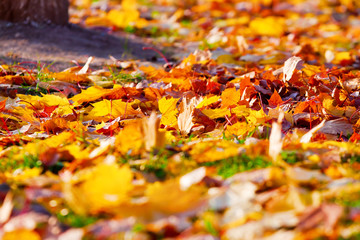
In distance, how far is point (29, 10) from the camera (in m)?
3.68

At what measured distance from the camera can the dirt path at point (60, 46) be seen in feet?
10.3

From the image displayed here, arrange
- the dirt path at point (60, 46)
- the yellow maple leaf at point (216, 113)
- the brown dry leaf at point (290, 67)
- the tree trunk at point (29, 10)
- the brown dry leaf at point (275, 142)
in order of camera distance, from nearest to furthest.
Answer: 1. the brown dry leaf at point (275, 142)
2. the yellow maple leaf at point (216, 113)
3. the brown dry leaf at point (290, 67)
4. the dirt path at point (60, 46)
5. the tree trunk at point (29, 10)

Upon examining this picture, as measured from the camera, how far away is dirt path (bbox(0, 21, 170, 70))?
123 inches

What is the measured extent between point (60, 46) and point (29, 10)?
54 centimetres

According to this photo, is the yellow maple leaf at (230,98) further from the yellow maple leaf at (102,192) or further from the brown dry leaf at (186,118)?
the yellow maple leaf at (102,192)

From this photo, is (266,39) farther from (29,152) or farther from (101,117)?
(29,152)

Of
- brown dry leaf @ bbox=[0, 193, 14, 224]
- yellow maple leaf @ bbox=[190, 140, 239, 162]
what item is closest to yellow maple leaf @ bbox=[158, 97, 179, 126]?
yellow maple leaf @ bbox=[190, 140, 239, 162]

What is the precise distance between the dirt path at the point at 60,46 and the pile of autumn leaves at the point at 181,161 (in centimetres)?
67

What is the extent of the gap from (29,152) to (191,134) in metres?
0.64

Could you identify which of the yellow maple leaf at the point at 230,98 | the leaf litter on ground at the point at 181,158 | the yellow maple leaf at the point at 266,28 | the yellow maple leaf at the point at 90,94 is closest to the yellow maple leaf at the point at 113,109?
the leaf litter on ground at the point at 181,158

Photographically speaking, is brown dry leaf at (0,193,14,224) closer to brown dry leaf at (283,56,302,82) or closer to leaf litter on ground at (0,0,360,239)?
leaf litter on ground at (0,0,360,239)

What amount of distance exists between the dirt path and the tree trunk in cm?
8

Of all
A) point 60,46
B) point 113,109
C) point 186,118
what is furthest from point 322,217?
point 60,46

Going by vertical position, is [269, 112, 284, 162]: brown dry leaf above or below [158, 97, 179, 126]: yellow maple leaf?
above
